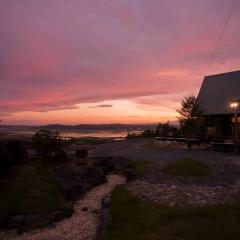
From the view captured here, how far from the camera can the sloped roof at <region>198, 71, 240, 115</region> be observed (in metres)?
42.5

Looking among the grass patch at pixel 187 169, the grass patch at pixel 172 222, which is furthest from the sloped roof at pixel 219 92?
the grass patch at pixel 172 222

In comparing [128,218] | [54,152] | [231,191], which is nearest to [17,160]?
[54,152]

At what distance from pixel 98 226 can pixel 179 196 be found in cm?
404

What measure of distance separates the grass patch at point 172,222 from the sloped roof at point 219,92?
28.6 metres

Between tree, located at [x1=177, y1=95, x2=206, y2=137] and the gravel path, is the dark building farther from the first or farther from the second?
the gravel path

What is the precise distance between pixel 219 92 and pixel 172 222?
34975 millimetres

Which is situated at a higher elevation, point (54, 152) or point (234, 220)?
point (54, 152)

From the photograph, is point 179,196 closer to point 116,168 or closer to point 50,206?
point 50,206

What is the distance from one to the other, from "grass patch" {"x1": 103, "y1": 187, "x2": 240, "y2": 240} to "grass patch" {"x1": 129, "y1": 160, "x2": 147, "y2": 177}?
7623 millimetres

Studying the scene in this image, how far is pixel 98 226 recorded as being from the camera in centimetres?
1439

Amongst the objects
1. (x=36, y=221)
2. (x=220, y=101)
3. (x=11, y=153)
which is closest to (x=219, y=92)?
(x=220, y=101)

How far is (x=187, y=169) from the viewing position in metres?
21.8

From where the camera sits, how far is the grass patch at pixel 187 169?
69.6ft

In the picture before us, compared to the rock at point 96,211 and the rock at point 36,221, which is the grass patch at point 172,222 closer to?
the rock at point 96,211
